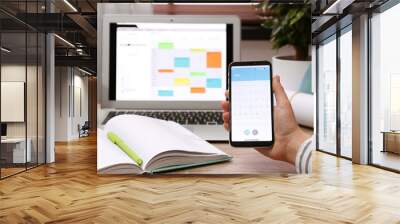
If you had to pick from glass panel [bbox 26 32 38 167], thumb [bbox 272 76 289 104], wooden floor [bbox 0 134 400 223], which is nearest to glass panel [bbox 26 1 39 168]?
glass panel [bbox 26 32 38 167]

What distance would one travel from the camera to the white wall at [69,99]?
14.1 m

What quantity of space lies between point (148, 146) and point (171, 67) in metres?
0.46

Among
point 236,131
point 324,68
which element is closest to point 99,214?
point 236,131

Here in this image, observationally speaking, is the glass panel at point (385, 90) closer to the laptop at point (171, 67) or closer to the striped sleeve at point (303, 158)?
the striped sleeve at point (303, 158)

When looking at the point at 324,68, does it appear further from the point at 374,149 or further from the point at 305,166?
the point at 305,166

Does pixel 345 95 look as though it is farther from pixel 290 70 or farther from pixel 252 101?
pixel 252 101

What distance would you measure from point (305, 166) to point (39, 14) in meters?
5.00

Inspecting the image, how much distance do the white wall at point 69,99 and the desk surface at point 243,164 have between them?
1186 centimetres

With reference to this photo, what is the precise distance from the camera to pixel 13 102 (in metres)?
6.34

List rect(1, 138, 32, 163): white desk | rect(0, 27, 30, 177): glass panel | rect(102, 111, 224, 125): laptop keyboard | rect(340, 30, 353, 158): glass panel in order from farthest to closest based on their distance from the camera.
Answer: rect(340, 30, 353, 158): glass panel
rect(1, 138, 32, 163): white desk
rect(0, 27, 30, 177): glass panel
rect(102, 111, 224, 125): laptop keyboard

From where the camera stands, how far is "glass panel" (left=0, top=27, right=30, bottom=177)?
557 cm

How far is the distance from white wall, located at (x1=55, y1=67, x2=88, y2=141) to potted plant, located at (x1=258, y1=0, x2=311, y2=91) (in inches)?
470

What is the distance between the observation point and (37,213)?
2412 millimetres

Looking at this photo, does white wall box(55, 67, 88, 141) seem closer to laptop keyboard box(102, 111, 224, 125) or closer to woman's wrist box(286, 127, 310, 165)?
laptop keyboard box(102, 111, 224, 125)
